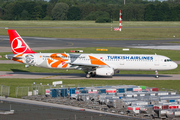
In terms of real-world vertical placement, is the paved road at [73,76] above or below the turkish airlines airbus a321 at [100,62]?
below

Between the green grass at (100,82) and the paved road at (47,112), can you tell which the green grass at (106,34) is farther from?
the paved road at (47,112)

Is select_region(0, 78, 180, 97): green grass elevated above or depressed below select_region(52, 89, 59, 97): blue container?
above

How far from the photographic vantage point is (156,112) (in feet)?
95.6

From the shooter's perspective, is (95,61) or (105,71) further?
(95,61)

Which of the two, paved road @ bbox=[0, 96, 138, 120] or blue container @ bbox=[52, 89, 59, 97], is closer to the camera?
paved road @ bbox=[0, 96, 138, 120]

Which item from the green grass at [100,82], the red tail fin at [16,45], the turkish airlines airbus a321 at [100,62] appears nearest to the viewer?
the green grass at [100,82]

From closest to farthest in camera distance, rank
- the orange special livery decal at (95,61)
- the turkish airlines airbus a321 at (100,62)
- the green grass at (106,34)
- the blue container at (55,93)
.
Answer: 1. the blue container at (55,93)
2. the turkish airlines airbus a321 at (100,62)
3. the orange special livery decal at (95,61)
4. the green grass at (106,34)

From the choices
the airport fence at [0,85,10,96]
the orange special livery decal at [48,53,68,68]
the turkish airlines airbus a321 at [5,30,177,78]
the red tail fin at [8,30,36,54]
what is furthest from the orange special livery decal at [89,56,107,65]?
the airport fence at [0,85,10,96]

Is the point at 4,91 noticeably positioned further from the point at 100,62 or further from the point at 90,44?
the point at 90,44

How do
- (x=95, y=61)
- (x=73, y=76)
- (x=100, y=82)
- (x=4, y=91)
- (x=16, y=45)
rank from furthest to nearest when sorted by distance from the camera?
1. (x=16, y=45)
2. (x=73, y=76)
3. (x=95, y=61)
4. (x=100, y=82)
5. (x=4, y=91)

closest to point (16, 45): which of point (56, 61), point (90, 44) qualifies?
point (56, 61)

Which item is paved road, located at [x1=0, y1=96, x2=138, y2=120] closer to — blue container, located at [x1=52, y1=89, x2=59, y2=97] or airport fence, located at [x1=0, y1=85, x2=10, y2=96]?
blue container, located at [x1=52, y1=89, x2=59, y2=97]


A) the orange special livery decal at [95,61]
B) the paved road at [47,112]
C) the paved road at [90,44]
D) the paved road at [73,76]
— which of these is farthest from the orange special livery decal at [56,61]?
the paved road at [90,44]

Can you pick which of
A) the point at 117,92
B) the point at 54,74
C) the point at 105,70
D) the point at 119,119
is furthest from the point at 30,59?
the point at 119,119
